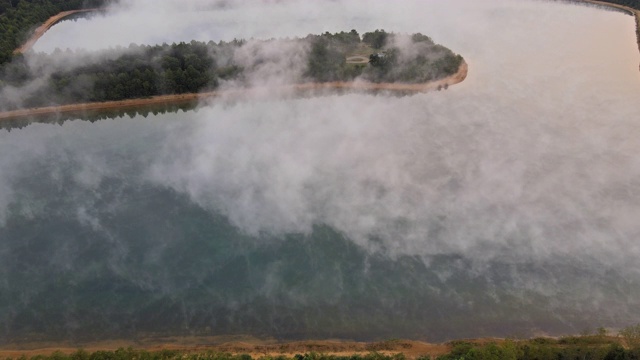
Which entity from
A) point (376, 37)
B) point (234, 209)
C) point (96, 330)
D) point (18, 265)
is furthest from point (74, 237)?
point (376, 37)

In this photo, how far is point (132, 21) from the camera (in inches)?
3076

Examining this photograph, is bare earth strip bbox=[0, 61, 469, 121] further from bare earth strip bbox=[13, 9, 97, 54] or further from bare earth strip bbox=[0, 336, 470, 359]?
bare earth strip bbox=[0, 336, 470, 359]

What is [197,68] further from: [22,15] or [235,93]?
[22,15]

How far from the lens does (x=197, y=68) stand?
57.3 metres

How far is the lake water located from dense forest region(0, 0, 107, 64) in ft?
65.8

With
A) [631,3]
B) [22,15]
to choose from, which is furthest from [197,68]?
[631,3]

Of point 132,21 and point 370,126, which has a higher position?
point 132,21

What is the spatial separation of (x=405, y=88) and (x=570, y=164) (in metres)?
21.0

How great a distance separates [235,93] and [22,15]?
134ft

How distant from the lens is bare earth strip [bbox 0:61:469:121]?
54.7 m

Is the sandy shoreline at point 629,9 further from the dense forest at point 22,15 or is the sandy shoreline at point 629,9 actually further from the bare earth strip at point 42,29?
the bare earth strip at point 42,29

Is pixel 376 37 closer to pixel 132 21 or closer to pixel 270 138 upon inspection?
pixel 270 138

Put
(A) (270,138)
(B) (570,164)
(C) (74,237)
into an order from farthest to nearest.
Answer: (A) (270,138) < (B) (570,164) < (C) (74,237)

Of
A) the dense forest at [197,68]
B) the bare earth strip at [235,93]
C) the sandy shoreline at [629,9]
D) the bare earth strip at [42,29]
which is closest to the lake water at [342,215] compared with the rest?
the bare earth strip at [235,93]
